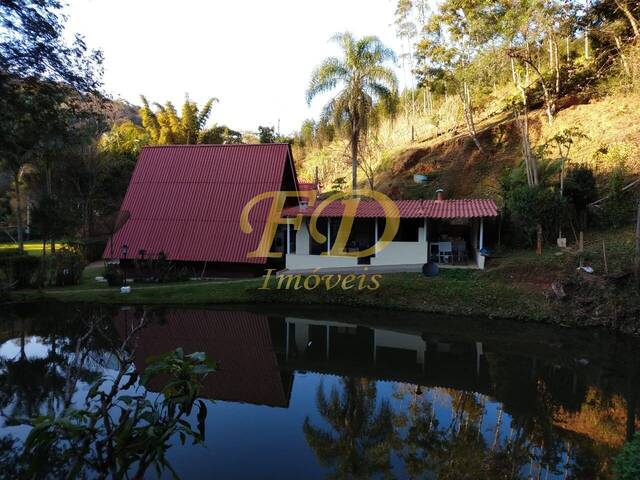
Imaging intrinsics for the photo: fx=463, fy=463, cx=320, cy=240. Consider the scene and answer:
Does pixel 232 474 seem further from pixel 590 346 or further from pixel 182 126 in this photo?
pixel 182 126

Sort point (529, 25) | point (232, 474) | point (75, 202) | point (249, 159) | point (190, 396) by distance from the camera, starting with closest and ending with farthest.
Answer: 1. point (190, 396)
2. point (232, 474)
3. point (529, 25)
4. point (249, 159)
5. point (75, 202)

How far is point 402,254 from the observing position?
15.9 meters

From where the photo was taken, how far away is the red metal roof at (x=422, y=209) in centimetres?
1489

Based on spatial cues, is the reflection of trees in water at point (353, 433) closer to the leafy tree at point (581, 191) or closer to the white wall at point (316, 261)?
the white wall at point (316, 261)

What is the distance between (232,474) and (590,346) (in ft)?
28.0

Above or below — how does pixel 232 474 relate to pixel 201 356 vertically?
below

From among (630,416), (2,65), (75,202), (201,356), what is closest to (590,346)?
(630,416)

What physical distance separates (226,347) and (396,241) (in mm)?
7831

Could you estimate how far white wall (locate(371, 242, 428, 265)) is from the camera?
15.7 meters

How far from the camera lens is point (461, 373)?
8953mm

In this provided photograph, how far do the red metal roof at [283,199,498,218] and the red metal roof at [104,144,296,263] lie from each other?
2.12 meters

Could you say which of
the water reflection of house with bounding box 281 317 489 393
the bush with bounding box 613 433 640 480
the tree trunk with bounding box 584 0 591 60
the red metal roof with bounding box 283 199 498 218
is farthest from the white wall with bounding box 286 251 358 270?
the tree trunk with bounding box 584 0 591 60

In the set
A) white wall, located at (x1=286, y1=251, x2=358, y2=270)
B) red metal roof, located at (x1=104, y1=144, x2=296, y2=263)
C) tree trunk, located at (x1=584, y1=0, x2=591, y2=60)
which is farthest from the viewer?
Answer: tree trunk, located at (x1=584, y1=0, x2=591, y2=60)

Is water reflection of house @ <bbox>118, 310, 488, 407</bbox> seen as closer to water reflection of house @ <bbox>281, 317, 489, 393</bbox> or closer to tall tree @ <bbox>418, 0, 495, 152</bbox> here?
water reflection of house @ <bbox>281, 317, 489, 393</bbox>
